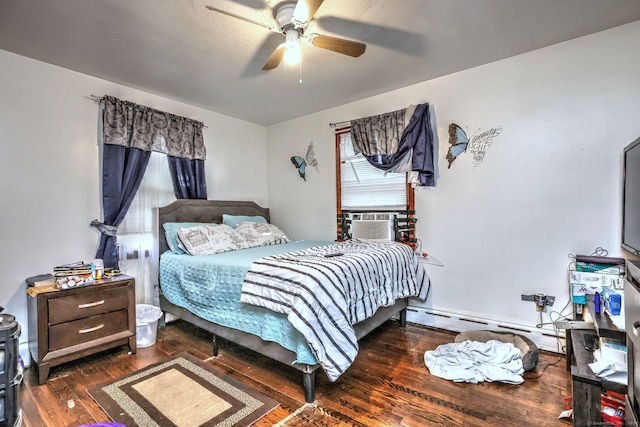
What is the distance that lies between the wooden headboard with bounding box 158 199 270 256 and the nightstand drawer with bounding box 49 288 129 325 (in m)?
0.67

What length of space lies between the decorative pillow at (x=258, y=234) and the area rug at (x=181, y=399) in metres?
1.39

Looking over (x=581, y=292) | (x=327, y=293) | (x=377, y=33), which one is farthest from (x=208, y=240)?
(x=581, y=292)

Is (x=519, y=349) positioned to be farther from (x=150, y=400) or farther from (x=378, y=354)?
(x=150, y=400)

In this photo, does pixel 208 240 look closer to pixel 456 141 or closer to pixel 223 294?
pixel 223 294

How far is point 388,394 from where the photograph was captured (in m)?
2.00

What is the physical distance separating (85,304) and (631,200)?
3958 millimetres

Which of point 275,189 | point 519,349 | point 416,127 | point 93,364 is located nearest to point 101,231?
point 93,364

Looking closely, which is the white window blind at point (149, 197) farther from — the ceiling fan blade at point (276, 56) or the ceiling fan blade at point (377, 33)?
the ceiling fan blade at point (377, 33)

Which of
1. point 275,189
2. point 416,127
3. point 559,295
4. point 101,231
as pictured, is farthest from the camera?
point 275,189

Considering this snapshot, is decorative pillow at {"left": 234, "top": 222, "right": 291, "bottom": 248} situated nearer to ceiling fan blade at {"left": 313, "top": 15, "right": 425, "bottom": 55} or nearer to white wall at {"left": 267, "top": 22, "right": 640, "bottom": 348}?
white wall at {"left": 267, "top": 22, "right": 640, "bottom": 348}

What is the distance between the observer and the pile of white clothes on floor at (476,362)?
2129mm

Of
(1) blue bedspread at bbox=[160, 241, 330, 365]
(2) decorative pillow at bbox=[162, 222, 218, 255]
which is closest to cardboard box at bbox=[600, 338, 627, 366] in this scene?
(1) blue bedspread at bbox=[160, 241, 330, 365]

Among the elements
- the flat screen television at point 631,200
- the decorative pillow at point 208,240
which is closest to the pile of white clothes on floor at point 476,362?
the flat screen television at point 631,200

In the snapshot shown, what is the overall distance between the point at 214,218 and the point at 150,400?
2156 mm
